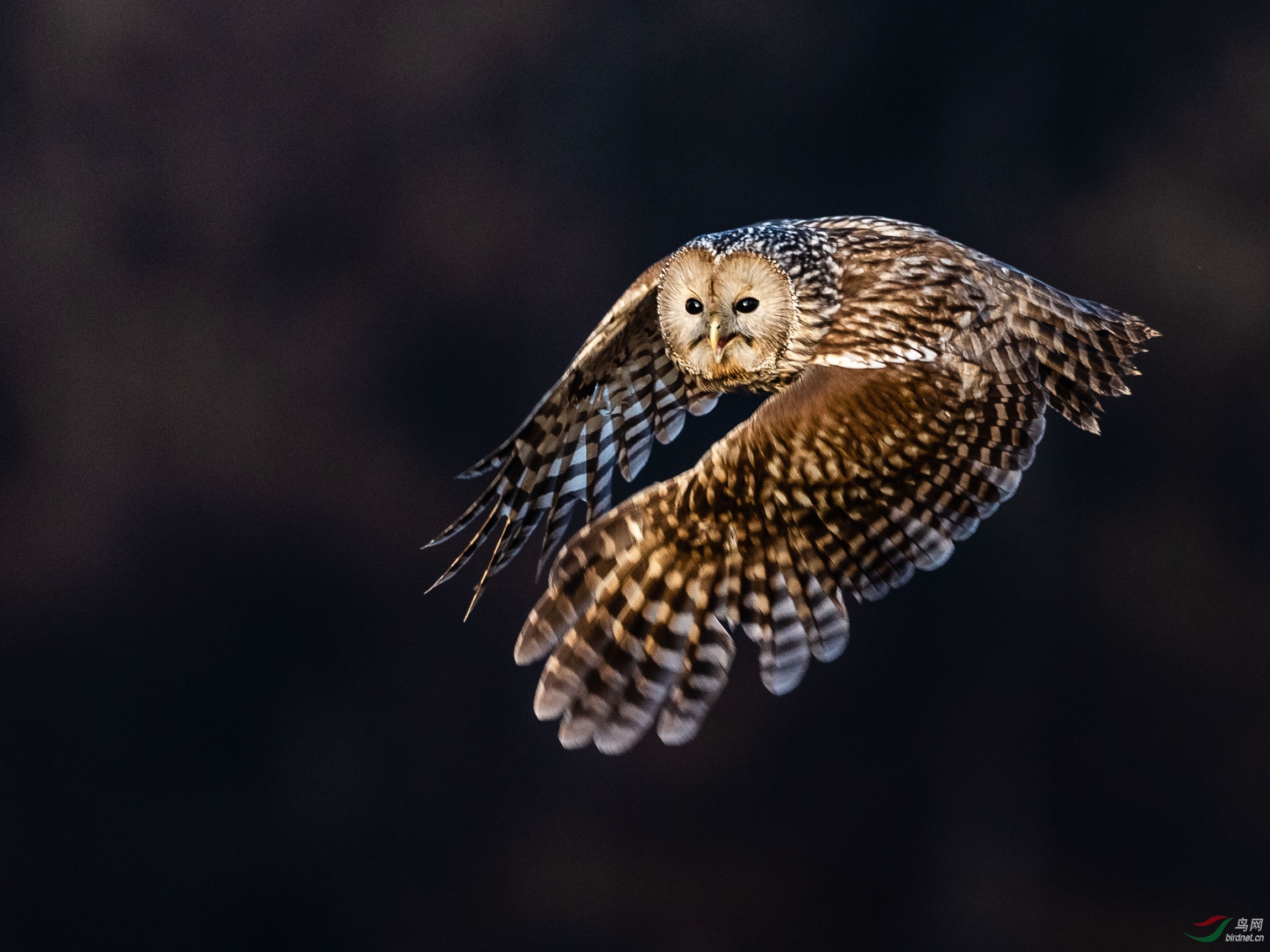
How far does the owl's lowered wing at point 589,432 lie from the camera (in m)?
1.68

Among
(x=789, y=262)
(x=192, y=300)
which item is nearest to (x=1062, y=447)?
(x=789, y=262)

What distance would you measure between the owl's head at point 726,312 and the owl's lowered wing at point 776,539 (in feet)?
0.25

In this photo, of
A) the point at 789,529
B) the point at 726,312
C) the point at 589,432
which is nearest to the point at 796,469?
the point at 789,529

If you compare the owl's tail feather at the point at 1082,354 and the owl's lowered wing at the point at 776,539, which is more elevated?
the owl's tail feather at the point at 1082,354

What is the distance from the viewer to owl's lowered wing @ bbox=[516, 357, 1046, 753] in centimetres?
149

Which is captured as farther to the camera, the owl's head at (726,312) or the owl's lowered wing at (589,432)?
the owl's lowered wing at (589,432)

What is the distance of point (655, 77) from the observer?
205 cm

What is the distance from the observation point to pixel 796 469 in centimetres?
149

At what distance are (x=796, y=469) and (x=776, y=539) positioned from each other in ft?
0.39

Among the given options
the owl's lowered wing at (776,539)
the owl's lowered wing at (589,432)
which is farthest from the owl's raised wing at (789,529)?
the owl's lowered wing at (589,432)

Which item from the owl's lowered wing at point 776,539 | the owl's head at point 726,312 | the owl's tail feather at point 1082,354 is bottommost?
the owl's lowered wing at point 776,539

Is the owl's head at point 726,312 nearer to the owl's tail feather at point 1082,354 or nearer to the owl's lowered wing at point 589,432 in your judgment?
the owl's lowered wing at point 589,432

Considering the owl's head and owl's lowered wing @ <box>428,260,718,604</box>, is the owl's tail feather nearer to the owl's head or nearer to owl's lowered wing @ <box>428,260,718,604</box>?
the owl's head

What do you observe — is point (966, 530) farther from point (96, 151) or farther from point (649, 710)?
point (96, 151)
